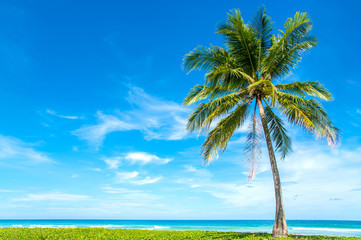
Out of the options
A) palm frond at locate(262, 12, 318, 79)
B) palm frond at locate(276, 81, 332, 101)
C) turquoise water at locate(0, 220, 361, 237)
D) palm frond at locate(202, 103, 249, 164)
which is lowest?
turquoise water at locate(0, 220, 361, 237)

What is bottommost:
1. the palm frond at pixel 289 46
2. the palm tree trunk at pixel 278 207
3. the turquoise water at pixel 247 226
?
the turquoise water at pixel 247 226

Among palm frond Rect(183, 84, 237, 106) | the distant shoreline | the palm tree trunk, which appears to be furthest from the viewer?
the distant shoreline

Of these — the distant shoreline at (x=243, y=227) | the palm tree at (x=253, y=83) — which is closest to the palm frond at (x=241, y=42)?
the palm tree at (x=253, y=83)

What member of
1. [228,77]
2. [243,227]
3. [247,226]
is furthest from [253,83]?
[247,226]

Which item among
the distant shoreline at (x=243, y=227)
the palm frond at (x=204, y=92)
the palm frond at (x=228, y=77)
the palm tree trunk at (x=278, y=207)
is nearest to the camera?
the palm tree trunk at (x=278, y=207)

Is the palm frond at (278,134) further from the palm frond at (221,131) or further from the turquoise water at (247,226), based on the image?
the turquoise water at (247,226)

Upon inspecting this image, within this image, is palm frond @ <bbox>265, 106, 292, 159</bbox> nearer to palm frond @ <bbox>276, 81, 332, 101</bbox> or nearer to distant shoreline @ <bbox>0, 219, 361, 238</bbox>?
palm frond @ <bbox>276, 81, 332, 101</bbox>

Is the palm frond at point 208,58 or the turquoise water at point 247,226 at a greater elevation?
the palm frond at point 208,58

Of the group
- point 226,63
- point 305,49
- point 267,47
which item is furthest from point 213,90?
point 305,49

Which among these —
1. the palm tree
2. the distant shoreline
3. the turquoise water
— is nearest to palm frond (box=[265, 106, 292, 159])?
the palm tree

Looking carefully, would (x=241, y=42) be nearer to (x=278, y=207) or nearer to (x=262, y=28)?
(x=262, y=28)

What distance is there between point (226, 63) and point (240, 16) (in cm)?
221

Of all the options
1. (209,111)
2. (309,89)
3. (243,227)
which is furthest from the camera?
(243,227)

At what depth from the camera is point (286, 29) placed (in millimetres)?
11172
